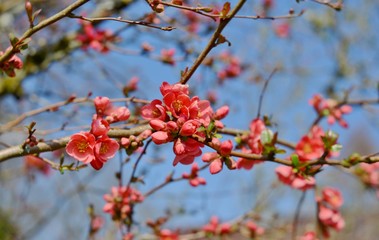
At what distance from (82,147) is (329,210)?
137 cm

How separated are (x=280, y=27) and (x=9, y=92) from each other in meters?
4.46

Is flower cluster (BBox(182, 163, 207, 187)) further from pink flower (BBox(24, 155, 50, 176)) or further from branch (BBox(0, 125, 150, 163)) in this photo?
pink flower (BBox(24, 155, 50, 176))

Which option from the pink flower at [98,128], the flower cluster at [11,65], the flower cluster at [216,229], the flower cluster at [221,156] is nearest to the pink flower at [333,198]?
the flower cluster at [216,229]

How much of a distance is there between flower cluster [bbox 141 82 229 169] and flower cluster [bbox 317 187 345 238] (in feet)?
3.76

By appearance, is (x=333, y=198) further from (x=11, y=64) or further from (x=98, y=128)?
(x=11, y=64)

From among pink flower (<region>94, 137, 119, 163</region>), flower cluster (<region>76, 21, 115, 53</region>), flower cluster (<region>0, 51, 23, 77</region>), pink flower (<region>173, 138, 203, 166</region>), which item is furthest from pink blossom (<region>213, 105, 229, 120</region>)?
flower cluster (<region>76, 21, 115, 53</region>)

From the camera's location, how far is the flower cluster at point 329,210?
2.16 m

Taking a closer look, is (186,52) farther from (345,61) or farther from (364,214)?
(364,214)

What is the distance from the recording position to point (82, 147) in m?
1.28

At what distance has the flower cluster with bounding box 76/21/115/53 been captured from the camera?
9.59ft

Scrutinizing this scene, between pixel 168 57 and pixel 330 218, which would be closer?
pixel 330 218

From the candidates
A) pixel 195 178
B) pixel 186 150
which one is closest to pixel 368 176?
pixel 195 178

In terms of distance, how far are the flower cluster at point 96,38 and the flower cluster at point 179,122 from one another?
1.75m

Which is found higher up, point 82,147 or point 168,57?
point 168,57
